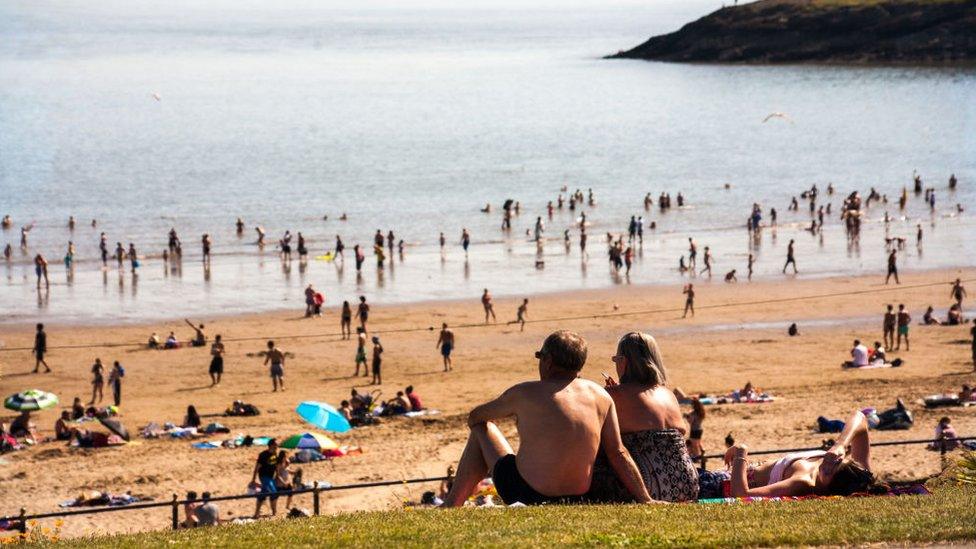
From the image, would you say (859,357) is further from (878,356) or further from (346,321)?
(346,321)

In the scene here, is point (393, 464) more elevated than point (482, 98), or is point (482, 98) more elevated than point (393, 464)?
point (482, 98)

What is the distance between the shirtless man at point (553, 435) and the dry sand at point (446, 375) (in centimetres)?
877

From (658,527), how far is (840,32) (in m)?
126

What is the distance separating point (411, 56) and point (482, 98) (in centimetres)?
6970

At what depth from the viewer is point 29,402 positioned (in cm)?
2294

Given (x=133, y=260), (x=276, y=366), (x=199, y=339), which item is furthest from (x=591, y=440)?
(x=133, y=260)

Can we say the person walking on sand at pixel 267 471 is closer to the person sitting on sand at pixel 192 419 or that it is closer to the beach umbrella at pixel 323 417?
the beach umbrella at pixel 323 417

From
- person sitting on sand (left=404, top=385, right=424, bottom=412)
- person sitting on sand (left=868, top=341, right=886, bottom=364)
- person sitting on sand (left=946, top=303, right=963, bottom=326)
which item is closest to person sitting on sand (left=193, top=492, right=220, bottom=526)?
person sitting on sand (left=404, top=385, right=424, bottom=412)

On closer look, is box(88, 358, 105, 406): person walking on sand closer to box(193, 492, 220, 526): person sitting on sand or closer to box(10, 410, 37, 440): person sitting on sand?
box(10, 410, 37, 440): person sitting on sand

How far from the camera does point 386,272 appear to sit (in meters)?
42.0

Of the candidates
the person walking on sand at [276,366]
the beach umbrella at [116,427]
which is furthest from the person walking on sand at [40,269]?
the beach umbrella at [116,427]

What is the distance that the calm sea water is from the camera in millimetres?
41406

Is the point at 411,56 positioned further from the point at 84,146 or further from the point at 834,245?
the point at 834,245

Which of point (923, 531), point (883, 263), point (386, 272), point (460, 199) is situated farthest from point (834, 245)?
point (923, 531)
